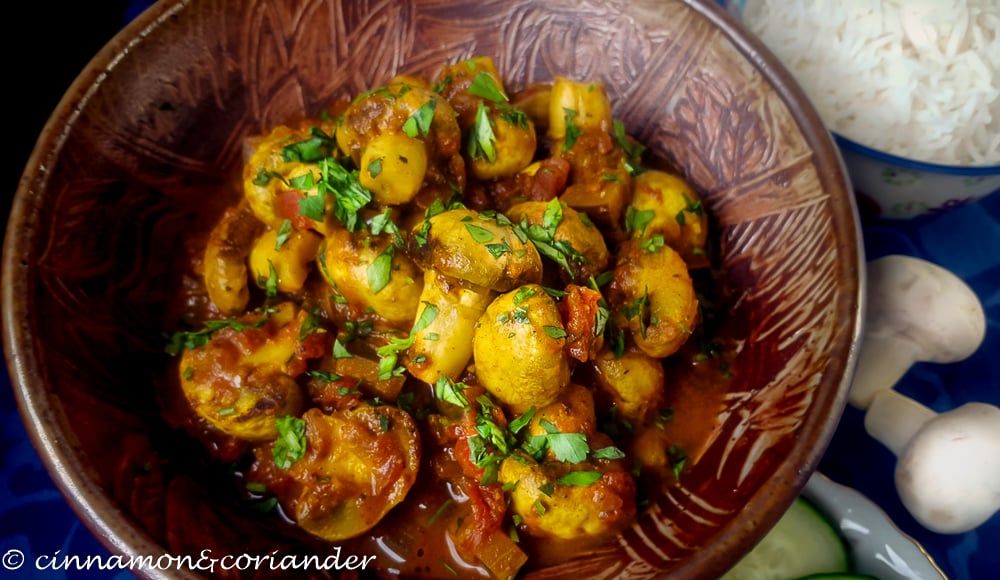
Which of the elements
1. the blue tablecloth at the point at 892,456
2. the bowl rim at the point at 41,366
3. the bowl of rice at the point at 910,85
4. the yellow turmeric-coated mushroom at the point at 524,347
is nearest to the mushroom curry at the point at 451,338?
the yellow turmeric-coated mushroom at the point at 524,347

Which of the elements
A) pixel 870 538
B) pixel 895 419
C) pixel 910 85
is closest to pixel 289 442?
pixel 870 538

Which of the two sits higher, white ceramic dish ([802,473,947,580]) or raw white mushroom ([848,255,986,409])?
raw white mushroom ([848,255,986,409])

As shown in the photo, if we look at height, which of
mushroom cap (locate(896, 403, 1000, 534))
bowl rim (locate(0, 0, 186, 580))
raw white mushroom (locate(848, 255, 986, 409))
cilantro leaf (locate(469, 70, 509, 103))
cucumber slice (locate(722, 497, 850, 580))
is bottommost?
cucumber slice (locate(722, 497, 850, 580))

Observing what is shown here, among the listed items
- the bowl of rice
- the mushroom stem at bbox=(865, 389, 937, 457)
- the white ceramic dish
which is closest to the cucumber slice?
the white ceramic dish

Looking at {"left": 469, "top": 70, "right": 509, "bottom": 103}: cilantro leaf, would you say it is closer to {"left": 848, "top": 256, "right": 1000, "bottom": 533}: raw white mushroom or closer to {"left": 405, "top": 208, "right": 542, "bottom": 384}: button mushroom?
{"left": 405, "top": 208, "right": 542, "bottom": 384}: button mushroom

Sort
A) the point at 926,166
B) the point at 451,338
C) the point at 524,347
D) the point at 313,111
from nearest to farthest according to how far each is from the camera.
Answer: the point at 524,347 → the point at 451,338 → the point at 926,166 → the point at 313,111

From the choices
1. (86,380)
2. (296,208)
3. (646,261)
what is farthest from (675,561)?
(86,380)

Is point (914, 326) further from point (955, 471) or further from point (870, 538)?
point (870, 538)
